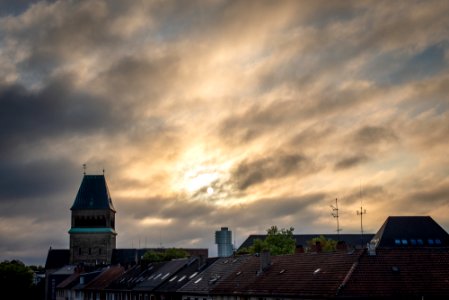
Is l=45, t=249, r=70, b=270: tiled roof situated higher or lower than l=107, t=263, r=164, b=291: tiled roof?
higher

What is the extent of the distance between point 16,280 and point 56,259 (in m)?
52.4

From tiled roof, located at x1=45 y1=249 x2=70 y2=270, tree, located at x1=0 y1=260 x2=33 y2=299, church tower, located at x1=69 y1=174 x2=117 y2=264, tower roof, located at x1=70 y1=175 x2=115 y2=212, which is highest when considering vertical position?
tower roof, located at x1=70 y1=175 x2=115 y2=212

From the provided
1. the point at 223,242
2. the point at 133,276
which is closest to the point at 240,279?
the point at 133,276

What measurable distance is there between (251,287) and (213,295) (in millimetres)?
6922

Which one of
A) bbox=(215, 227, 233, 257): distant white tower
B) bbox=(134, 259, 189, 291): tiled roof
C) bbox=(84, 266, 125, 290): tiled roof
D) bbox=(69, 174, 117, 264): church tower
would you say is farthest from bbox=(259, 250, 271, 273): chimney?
bbox=(69, 174, 117, 264): church tower

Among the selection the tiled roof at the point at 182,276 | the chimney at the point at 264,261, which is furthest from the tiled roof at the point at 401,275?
the tiled roof at the point at 182,276

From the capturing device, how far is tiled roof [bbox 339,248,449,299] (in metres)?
45.4

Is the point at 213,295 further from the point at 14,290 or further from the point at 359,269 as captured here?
the point at 14,290

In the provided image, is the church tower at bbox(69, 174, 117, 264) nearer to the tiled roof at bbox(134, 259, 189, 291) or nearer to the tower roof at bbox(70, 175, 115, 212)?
the tower roof at bbox(70, 175, 115, 212)

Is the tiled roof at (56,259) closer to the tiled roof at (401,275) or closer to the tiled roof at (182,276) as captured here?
the tiled roof at (182,276)

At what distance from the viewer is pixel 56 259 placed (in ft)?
645

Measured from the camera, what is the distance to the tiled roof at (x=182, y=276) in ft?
244

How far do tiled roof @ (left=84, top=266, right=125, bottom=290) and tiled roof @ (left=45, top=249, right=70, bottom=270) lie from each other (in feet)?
279

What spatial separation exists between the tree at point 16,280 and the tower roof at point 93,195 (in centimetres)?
4168
